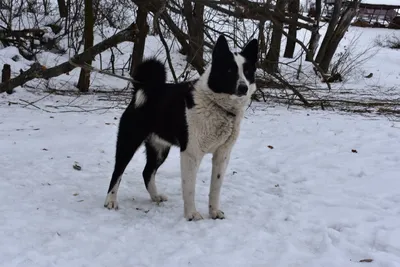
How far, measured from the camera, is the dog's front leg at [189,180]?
11.7 ft

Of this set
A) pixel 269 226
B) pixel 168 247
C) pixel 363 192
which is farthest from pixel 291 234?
pixel 363 192

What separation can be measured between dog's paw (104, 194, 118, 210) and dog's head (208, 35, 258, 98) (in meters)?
1.39

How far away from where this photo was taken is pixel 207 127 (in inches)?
139

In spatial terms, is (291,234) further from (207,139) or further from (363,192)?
(363,192)

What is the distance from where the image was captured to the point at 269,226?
3363 mm

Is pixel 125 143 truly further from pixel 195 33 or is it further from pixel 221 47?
pixel 195 33

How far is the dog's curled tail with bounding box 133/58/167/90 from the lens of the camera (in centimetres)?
396

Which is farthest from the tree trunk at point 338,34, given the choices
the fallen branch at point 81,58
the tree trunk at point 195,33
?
the fallen branch at point 81,58

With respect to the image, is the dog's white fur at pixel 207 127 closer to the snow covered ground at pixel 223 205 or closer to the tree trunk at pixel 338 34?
the snow covered ground at pixel 223 205

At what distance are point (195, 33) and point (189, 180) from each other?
4753 mm

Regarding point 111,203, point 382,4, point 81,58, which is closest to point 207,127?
point 111,203

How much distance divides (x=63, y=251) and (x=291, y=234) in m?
1.66

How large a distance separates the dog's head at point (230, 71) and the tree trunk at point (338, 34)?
1125 cm

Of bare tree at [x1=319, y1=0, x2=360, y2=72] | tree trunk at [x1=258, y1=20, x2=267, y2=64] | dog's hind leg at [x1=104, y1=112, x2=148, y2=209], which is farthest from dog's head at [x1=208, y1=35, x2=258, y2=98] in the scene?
bare tree at [x1=319, y1=0, x2=360, y2=72]
